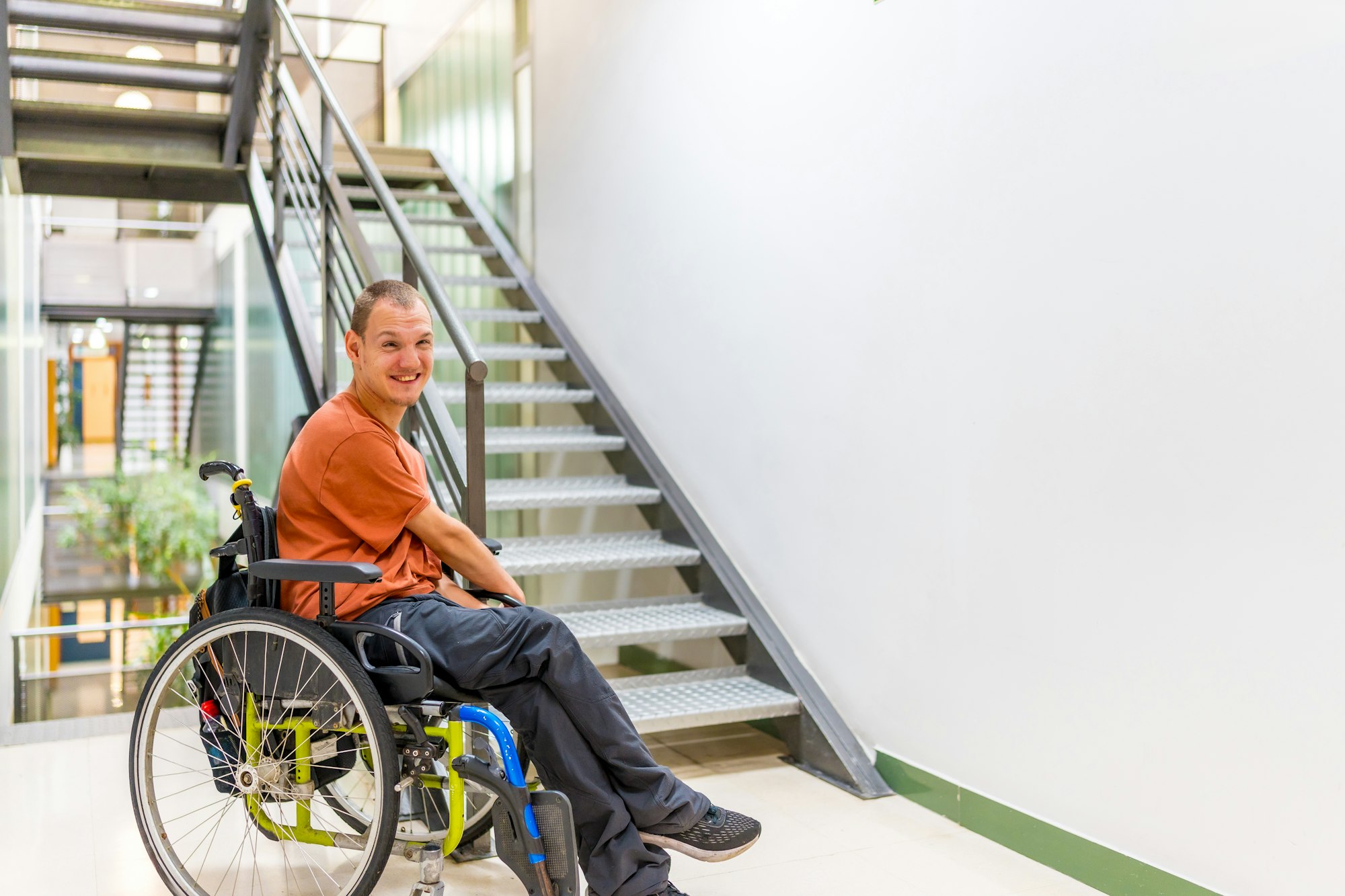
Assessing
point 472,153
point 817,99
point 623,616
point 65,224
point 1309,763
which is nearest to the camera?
point 1309,763

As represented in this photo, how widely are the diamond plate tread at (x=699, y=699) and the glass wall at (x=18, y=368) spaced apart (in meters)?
3.90

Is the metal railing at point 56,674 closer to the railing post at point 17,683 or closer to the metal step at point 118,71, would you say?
the railing post at point 17,683

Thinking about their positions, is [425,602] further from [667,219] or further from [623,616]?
[667,219]

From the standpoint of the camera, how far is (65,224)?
31.8 ft

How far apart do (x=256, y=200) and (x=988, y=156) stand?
3.44 m


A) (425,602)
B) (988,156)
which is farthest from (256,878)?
(988,156)

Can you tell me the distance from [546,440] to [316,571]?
7.65ft

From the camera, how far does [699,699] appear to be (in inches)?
125

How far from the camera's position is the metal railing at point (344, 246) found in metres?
2.56

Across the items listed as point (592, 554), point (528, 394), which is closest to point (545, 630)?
point (592, 554)

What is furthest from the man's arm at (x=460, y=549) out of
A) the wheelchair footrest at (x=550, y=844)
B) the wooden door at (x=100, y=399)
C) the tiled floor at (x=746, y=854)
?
the wooden door at (x=100, y=399)

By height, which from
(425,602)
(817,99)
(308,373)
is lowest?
(425,602)

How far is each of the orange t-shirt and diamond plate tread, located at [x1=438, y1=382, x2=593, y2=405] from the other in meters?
2.11

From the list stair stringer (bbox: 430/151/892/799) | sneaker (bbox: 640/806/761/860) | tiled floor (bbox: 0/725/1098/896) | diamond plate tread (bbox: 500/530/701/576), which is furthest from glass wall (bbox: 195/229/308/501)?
sneaker (bbox: 640/806/761/860)
